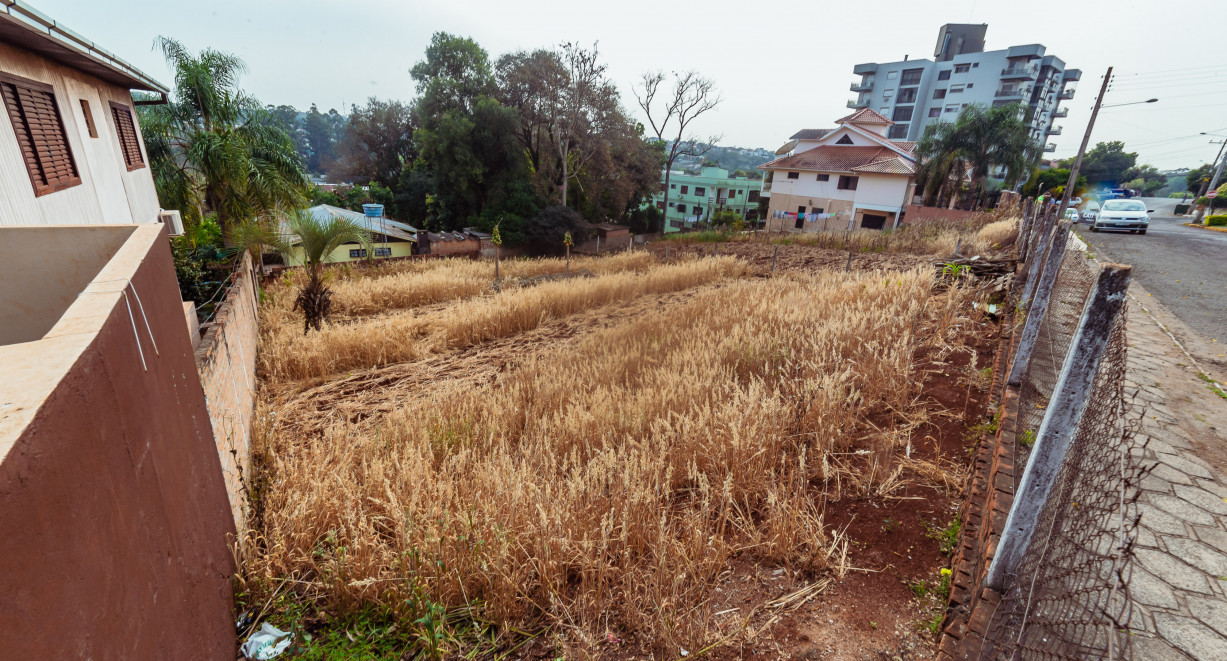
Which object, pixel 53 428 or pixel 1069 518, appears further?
pixel 1069 518

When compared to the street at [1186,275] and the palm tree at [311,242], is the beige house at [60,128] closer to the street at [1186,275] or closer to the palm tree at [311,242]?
the palm tree at [311,242]

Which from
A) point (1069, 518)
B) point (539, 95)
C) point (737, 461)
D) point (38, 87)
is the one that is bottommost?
point (737, 461)

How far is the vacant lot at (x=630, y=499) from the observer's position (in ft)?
7.50

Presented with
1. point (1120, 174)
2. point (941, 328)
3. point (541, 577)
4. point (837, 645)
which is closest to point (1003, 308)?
point (941, 328)

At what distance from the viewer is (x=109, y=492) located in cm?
123

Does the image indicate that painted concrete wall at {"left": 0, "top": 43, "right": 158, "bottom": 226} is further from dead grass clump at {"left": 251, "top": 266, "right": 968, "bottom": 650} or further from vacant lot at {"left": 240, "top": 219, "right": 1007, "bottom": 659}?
dead grass clump at {"left": 251, "top": 266, "right": 968, "bottom": 650}

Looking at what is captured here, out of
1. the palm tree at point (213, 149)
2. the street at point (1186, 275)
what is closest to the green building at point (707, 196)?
the street at point (1186, 275)

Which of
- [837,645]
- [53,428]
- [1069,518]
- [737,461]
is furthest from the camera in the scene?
[737,461]

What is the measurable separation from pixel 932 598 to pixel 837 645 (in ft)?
1.86

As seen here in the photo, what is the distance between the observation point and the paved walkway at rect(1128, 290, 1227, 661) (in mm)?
2090

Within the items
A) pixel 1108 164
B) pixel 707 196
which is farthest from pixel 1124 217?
pixel 1108 164

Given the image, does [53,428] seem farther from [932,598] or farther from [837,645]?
[932,598]

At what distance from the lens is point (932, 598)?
86.9 inches

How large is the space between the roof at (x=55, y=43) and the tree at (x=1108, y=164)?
7445cm
